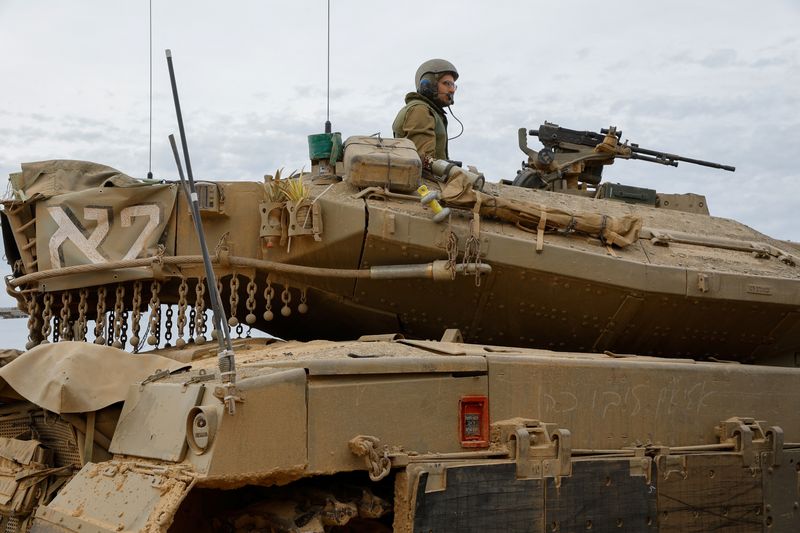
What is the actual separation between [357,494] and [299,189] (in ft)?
8.29

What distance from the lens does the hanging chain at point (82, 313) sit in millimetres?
7855

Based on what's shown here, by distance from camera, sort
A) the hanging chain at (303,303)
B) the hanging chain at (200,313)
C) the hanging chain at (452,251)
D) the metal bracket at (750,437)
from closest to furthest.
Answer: the metal bracket at (750,437) → the hanging chain at (452,251) → the hanging chain at (200,313) → the hanging chain at (303,303)

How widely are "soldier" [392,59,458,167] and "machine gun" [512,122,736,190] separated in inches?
65.3

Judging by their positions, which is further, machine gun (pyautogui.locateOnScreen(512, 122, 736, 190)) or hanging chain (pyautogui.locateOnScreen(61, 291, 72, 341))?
machine gun (pyautogui.locateOnScreen(512, 122, 736, 190))

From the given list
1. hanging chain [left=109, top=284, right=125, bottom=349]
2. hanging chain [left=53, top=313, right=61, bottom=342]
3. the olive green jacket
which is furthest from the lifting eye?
the olive green jacket

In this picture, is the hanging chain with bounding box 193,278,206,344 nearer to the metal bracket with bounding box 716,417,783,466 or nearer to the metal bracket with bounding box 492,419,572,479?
the metal bracket with bounding box 492,419,572,479

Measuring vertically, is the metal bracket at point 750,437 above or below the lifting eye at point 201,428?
below

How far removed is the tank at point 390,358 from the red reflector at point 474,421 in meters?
0.02

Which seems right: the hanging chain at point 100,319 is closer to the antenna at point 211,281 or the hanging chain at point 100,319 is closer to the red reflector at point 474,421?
the antenna at point 211,281

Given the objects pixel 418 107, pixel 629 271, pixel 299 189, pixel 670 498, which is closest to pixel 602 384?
pixel 670 498

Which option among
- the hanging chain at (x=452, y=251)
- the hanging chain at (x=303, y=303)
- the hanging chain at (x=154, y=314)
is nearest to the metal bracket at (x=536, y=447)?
the hanging chain at (x=452, y=251)

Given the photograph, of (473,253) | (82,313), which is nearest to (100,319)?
(82,313)

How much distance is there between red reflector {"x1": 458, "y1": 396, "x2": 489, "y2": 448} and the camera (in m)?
6.21

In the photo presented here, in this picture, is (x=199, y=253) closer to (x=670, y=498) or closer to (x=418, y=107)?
(x=418, y=107)
